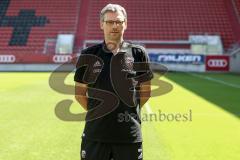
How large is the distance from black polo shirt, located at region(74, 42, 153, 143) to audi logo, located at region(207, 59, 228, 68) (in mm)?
32054

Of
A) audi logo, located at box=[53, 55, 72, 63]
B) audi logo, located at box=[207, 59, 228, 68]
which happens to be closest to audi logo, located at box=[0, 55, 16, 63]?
audi logo, located at box=[53, 55, 72, 63]

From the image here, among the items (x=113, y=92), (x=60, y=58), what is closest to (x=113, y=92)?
(x=113, y=92)

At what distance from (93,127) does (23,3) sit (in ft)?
140

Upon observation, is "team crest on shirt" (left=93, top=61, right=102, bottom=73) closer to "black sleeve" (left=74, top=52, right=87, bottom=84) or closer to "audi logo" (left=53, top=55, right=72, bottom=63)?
"black sleeve" (left=74, top=52, right=87, bottom=84)

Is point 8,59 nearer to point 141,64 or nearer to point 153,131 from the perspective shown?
point 153,131

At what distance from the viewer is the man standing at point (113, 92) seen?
345 centimetres

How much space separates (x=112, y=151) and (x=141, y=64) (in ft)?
2.37

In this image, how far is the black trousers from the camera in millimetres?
3451

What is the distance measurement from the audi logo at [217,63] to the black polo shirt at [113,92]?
3205 cm

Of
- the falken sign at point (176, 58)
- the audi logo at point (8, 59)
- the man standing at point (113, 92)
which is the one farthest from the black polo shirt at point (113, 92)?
the audi logo at point (8, 59)

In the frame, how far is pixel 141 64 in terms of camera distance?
3.65m

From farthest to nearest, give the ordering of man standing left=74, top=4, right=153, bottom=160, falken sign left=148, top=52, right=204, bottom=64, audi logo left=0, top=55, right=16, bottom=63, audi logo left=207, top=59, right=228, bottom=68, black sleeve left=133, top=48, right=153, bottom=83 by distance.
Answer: audi logo left=0, top=55, right=16, bottom=63 < falken sign left=148, top=52, right=204, bottom=64 < audi logo left=207, top=59, right=228, bottom=68 < black sleeve left=133, top=48, right=153, bottom=83 < man standing left=74, top=4, right=153, bottom=160

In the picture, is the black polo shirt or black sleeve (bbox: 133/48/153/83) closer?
the black polo shirt

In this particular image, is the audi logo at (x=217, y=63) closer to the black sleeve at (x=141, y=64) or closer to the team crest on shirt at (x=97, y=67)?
the black sleeve at (x=141, y=64)
